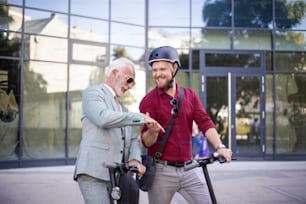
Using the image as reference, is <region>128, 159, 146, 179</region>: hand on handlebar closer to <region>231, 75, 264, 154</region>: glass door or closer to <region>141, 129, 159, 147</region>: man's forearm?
<region>141, 129, 159, 147</region>: man's forearm

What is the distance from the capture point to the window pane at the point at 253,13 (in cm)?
1511

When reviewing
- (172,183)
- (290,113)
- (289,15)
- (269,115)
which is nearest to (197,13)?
(289,15)

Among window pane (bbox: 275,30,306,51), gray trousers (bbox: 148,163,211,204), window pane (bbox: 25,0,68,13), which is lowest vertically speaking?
gray trousers (bbox: 148,163,211,204)

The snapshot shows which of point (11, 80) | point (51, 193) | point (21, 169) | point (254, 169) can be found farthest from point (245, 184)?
point (11, 80)

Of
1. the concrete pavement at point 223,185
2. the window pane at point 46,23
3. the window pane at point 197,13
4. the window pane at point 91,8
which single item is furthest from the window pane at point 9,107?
the window pane at point 197,13

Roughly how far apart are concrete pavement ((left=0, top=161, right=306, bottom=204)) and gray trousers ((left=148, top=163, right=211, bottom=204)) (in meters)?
3.91

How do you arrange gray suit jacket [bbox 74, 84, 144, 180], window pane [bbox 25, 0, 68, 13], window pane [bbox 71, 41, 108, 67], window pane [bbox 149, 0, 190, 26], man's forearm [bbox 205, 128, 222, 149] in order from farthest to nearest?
window pane [bbox 149, 0, 190, 26]
window pane [bbox 71, 41, 108, 67]
window pane [bbox 25, 0, 68, 13]
man's forearm [bbox 205, 128, 222, 149]
gray suit jacket [bbox 74, 84, 144, 180]

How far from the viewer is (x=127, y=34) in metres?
14.6

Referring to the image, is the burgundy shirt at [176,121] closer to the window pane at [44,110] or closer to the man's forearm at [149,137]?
the man's forearm at [149,137]

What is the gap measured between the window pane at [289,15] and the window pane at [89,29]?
632cm

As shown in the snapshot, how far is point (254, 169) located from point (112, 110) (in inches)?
404

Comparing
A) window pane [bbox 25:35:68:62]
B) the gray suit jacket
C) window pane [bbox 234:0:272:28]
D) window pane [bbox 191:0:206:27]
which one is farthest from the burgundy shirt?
window pane [bbox 234:0:272:28]

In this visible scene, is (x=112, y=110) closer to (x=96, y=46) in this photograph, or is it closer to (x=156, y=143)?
(x=156, y=143)

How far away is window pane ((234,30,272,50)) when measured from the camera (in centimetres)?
1506
